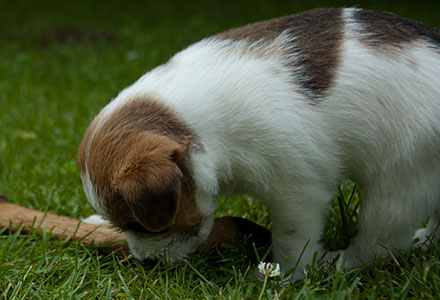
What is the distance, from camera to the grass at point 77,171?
3529mm

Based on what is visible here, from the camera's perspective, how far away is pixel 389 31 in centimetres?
368

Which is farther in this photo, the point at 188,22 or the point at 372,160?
the point at 188,22

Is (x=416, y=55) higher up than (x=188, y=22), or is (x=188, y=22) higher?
(x=416, y=55)

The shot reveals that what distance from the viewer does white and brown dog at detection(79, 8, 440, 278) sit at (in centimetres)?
345

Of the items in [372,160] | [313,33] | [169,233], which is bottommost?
[169,233]

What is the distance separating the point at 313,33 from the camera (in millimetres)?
3740

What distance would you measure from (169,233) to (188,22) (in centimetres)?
979

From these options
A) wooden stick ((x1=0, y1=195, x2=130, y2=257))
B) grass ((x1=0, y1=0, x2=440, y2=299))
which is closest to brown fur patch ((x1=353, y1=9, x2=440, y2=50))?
grass ((x1=0, y1=0, x2=440, y2=299))

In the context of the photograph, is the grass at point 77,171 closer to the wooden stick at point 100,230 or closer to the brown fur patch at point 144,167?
the wooden stick at point 100,230

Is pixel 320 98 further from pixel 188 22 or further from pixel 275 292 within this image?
pixel 188 22

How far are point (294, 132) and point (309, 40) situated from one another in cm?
65

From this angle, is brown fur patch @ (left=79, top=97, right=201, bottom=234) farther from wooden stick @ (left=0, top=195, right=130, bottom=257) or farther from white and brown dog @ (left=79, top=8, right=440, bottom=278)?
wooden stick @ (left=0, top=195, right=130, bottom=257)

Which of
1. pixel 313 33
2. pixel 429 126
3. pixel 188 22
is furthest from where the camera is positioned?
pixel 188 22

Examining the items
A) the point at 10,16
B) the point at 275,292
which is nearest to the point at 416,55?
the point at 275,292
